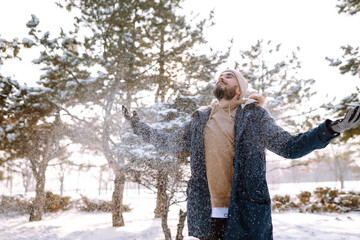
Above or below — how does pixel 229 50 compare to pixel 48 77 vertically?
above

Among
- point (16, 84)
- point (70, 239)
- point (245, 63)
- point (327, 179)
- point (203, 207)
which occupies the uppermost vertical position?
point (245, 63)

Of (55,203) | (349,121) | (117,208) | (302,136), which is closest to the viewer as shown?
(349,121)

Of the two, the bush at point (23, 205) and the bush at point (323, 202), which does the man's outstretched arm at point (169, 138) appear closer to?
the bush at point (323, 202)

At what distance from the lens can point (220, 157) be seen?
178 cm

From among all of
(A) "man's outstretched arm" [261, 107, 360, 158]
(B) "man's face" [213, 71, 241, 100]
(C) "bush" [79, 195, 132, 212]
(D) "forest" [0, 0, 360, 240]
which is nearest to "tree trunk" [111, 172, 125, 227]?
(D) "forest" [0, 0, 360, 240]

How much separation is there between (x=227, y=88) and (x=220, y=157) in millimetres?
687

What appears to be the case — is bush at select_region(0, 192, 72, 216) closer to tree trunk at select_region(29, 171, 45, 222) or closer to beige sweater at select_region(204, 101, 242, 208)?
tree trunk at select_region(29, 171, 45, 222)

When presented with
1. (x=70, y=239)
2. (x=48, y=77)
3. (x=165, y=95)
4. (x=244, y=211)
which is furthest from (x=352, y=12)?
(x=70, y=239)

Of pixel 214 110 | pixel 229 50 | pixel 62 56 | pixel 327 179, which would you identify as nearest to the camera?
pixel 214 110

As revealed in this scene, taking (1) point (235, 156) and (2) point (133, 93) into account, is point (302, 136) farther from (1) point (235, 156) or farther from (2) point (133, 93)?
(2) point (133, 93)

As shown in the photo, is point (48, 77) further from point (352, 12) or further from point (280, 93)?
point (352, 12)

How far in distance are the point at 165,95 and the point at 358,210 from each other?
10.2 m

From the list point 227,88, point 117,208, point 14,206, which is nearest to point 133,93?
point 117,208

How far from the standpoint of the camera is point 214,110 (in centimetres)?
212
